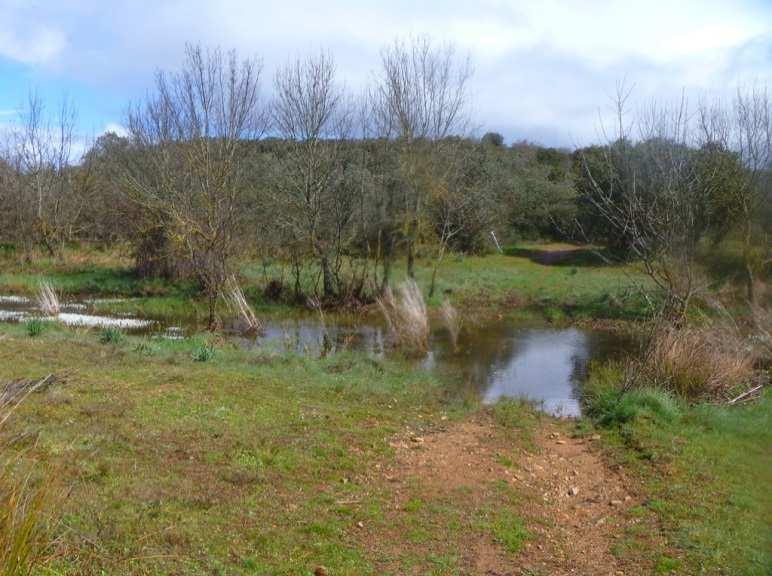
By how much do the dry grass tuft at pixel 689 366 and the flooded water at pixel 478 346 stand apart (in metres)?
1.42

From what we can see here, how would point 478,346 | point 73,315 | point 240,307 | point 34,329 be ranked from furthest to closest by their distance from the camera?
point 73,315 < point 240,307 < point 478,346 < point 34,329

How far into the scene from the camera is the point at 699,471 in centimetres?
825

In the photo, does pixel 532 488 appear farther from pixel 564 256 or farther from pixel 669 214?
pixel 564 256

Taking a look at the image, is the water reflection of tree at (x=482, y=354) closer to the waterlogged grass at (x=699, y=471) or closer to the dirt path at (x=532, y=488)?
the waterlogged grass at (x=699, y=471)

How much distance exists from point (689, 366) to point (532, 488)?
503 cm

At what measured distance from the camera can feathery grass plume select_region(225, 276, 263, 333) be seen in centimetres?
1880

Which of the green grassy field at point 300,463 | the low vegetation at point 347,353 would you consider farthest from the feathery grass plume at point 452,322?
the green grassy field at point 300,463

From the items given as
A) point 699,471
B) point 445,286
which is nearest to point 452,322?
point 445,286

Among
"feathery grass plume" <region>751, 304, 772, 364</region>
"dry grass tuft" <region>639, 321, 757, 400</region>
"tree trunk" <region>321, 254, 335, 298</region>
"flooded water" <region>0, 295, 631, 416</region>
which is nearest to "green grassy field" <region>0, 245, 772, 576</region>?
"dry grass tuft" <region>639, 321, 757, 400</region>

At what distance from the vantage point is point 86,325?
17094mm

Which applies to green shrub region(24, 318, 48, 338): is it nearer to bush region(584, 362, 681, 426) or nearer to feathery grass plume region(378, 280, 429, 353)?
feathery grass plume region(378, 280, 429, 353)

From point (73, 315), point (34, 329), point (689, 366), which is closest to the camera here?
point (689, 366)

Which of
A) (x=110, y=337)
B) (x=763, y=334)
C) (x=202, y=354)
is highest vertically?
(x=110, y=337)

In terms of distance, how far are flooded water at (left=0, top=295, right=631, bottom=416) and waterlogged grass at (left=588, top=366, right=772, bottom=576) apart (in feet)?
5.32
